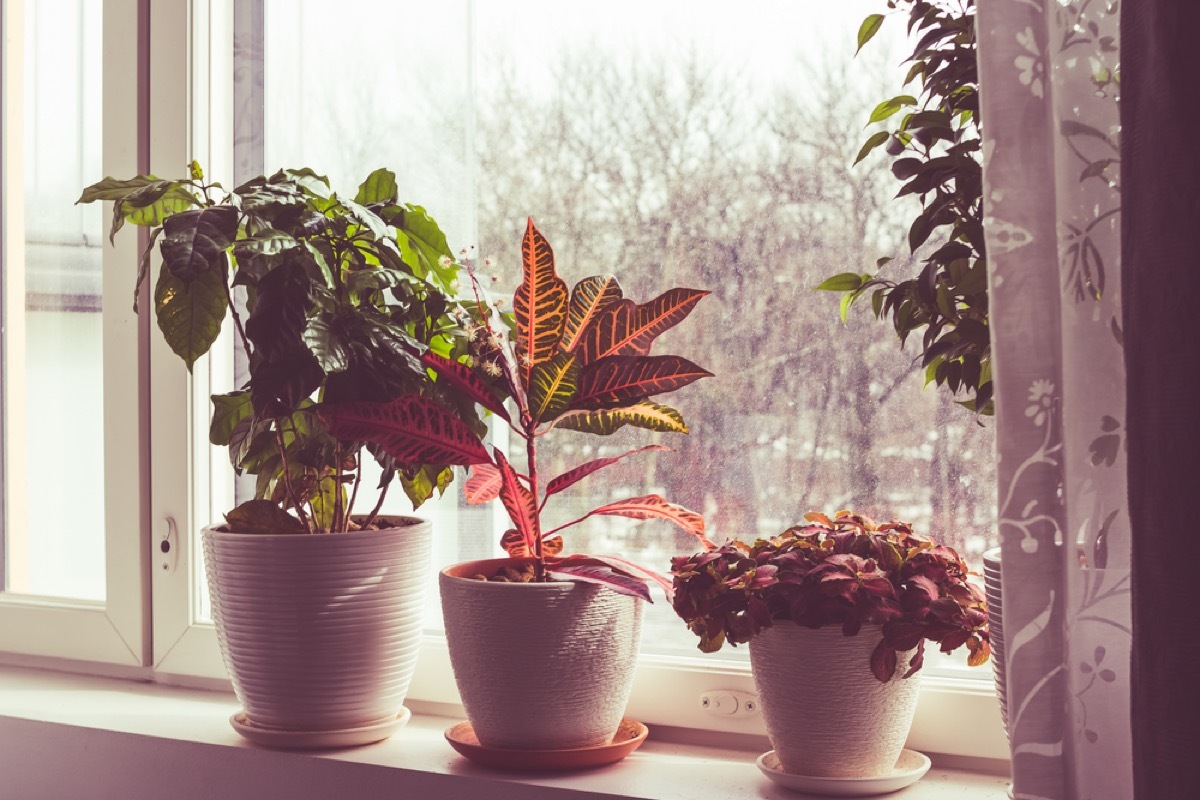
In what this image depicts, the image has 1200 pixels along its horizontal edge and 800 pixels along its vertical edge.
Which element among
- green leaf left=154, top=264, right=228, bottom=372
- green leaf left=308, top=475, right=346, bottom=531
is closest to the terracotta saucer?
green leaf left=308, top=475, right=346, bottom=531

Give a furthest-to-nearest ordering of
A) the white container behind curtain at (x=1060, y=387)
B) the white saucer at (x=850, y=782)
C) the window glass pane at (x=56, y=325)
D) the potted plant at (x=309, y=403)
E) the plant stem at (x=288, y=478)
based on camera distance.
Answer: the window glass pane at (x=56, y=325) → the plant stem at (x=288, y=478) → the potted plant at (x=309, y=403) → the white saucer at (x=850, y=782) → the white container behind curtain at (x=1060, y=387)

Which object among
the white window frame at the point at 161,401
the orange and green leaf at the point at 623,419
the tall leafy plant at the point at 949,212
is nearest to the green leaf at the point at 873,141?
the tall leafy plant at the point at 949,212

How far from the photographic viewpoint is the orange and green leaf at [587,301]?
4.56ft

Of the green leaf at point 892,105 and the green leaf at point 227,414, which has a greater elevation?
the green leaf at point 892,105

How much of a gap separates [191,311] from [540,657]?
0.58m

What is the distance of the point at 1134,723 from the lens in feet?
2.81

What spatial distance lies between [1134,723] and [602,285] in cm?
77

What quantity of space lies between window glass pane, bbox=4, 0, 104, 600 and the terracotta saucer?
881 millimetres

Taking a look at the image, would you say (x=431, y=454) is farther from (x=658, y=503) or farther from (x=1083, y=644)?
(x=1083, y=644)

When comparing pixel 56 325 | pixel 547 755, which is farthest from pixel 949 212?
pixel 56 325

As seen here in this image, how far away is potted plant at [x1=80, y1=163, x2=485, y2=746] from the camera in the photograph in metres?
1.33

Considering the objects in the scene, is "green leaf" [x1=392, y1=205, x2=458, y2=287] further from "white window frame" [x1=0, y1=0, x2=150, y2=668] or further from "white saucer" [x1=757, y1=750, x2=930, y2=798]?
"white saucer" [x1=757, y1=750, x2=930, y2=798]

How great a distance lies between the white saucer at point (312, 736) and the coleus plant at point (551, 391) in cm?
31

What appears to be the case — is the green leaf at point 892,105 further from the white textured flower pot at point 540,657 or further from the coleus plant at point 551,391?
the white textured flower pot at point 540,657
